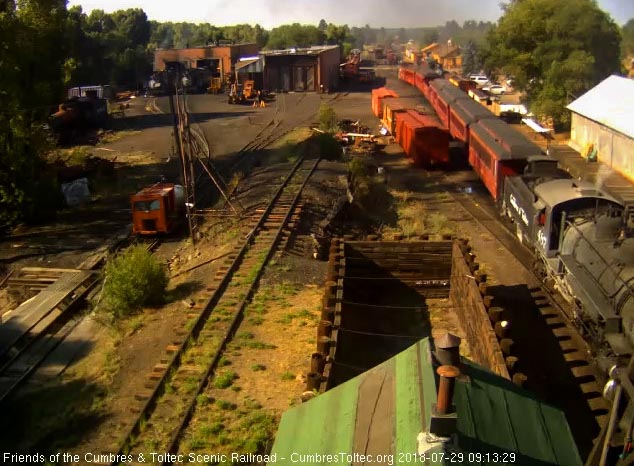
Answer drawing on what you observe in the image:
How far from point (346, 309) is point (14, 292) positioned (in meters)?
9.56

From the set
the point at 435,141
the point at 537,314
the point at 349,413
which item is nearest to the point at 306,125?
the point at 435,141

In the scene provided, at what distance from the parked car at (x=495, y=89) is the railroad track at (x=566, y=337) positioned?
43284mm

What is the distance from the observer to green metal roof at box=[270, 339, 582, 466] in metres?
4.25

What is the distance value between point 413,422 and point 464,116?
2598 cm

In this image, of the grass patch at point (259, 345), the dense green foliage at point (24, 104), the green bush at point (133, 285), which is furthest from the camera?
the dense green foliage at point (24, 104)

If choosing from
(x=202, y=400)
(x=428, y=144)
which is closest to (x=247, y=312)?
(x=202, y=400)

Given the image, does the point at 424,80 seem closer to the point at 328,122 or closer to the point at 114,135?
the point at 328,122

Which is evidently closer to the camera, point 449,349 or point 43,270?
point 449,349

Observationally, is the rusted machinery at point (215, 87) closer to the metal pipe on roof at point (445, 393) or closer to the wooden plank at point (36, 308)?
the wooden plank at point (36, 308)

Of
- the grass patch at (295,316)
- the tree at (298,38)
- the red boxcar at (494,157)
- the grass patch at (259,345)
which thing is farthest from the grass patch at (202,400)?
the tree at (298,38)

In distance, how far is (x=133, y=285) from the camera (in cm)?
1387

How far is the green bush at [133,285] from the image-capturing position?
13867 millimetres

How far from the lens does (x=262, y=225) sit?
18609mm

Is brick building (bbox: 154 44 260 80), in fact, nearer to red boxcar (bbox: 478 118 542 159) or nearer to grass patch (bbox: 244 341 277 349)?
red boxcar (bbox: 478 118 542 159)
